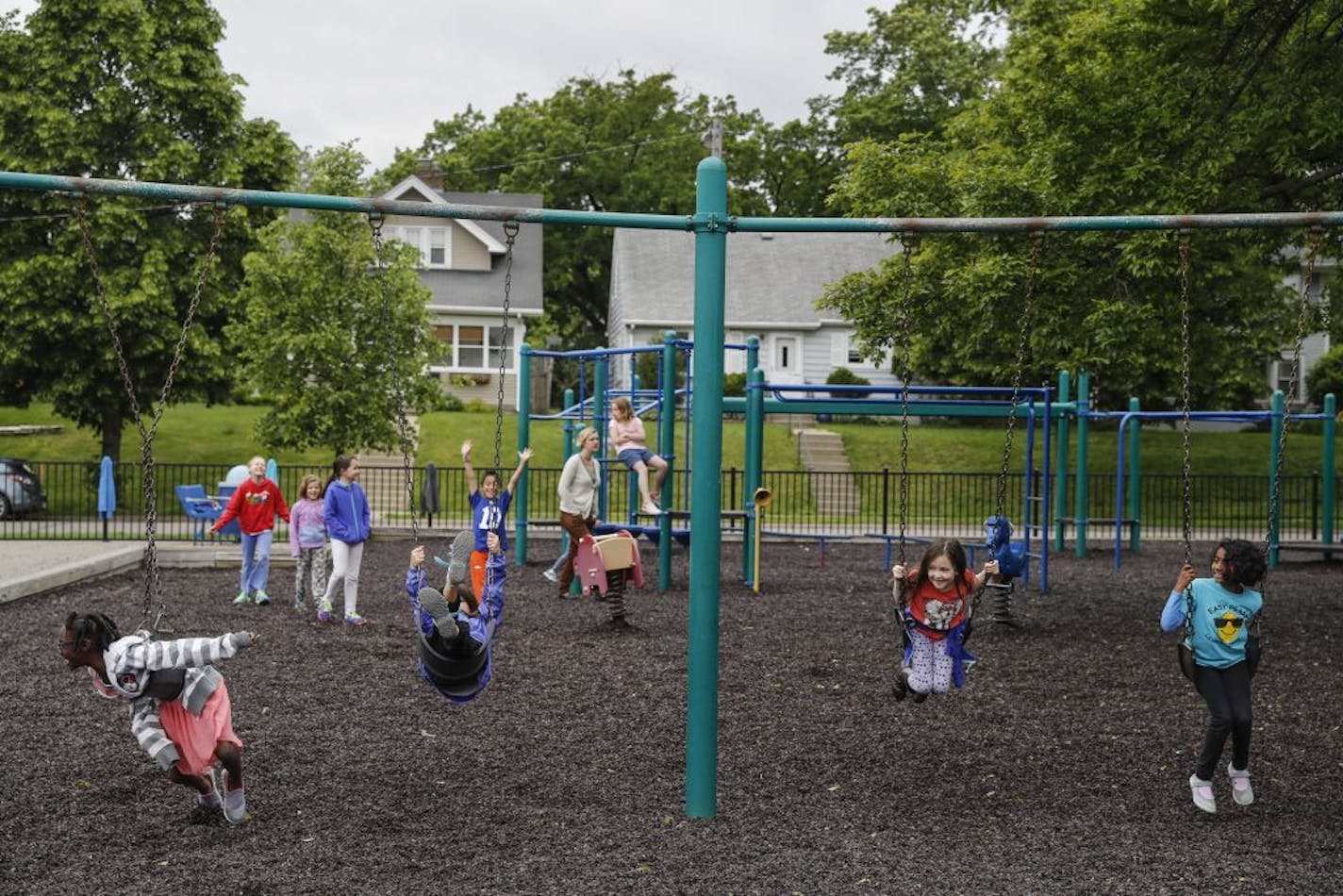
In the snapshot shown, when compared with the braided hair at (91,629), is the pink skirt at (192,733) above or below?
below

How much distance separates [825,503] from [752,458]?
488 inches

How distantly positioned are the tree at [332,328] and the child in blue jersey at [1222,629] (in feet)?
57.4

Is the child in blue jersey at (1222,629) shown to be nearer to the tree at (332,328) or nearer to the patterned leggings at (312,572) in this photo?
the patterned leggings at (312,572)

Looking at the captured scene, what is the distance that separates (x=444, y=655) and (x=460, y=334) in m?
36.3

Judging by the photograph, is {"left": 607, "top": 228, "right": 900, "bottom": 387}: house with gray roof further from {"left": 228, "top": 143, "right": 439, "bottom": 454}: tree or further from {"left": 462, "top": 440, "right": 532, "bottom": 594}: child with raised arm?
{"left": 462, "top": 440, "right": 532, "bottom": 594}: child with raised arm

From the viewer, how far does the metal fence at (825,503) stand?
24.5 meters

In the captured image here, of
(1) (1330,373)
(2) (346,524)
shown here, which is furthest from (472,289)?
(2) (346,524)

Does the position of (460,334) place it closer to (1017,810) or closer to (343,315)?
(343,315)

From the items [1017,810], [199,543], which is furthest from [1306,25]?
[199,543]

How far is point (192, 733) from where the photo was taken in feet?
21.7

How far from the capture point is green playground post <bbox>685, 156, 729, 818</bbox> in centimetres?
704

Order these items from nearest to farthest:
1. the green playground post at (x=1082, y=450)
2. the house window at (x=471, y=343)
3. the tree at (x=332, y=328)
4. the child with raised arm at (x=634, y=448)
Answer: the child with raised arm at (x=634, y=448)
the green playground post at (x=1082, y=450)
the tree at (x=332, y=328)
the house window at (x=471, y=343)

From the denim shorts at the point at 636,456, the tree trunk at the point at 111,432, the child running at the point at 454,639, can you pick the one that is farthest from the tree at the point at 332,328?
the child running at the point at 454,639

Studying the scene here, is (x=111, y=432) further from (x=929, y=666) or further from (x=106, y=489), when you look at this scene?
(x=929, y=666)
